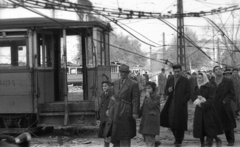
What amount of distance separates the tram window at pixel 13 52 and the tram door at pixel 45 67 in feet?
1.25

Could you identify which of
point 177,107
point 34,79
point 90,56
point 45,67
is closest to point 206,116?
point 177,107

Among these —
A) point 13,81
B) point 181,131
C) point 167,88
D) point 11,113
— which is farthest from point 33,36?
point 181,131

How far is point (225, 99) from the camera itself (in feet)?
31.3

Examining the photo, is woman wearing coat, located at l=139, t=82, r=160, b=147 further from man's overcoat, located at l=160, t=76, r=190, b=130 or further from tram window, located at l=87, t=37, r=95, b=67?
tram window, located at l=87, t=37, r=95, b=67

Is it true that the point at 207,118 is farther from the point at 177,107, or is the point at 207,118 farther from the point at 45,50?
the point at 45,50

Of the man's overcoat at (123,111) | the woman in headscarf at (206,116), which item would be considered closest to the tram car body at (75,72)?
the man's overcoat at (123,111)

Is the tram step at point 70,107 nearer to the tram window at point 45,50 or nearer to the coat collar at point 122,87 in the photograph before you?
the tram window at point 45,50

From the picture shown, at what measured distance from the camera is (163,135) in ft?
38.5

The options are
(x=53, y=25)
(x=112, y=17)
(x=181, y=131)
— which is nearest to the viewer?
(x=181, y=131)

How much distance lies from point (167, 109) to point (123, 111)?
189 cm

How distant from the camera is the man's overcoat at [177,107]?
365 inches

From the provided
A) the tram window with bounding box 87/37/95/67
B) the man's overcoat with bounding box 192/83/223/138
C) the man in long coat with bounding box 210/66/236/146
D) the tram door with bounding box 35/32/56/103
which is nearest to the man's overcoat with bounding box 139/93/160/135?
the man's overcoat with bounding box 192/83/223/138

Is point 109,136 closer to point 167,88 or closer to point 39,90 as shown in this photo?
point 167,88

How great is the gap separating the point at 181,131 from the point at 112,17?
425cm
